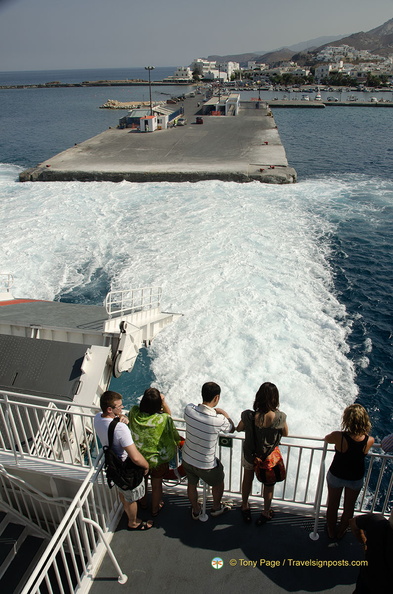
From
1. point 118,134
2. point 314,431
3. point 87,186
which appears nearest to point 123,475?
point 314,431

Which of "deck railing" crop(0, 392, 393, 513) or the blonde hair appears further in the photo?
"deck railing" crop(0, 392, 393, 513)

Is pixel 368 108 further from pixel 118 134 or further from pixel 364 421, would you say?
pixel 364 421

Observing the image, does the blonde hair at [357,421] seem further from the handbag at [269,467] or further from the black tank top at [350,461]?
the handbag at [269,467]

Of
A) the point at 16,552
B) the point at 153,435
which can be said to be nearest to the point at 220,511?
the point at 153,435

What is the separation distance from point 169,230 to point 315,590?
16411 mm

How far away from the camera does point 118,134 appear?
45.1 metres

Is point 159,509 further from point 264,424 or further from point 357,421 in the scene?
point 357,421

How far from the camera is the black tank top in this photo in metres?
4.08

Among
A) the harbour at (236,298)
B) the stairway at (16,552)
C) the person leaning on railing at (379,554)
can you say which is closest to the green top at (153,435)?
the harbour at (236,298)

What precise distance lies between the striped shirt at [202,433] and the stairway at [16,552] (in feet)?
11.3

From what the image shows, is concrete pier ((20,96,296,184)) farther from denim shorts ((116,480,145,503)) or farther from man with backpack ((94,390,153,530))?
denim shorts ((116,480,145,503))

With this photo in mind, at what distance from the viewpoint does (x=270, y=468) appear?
4.41 meters

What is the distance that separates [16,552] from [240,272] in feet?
35.0

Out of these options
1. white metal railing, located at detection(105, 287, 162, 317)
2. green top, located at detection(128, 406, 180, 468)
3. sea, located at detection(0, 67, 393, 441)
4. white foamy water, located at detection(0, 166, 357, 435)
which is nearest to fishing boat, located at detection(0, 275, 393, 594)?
green top, located at detection(128, 406, 180, 468)
